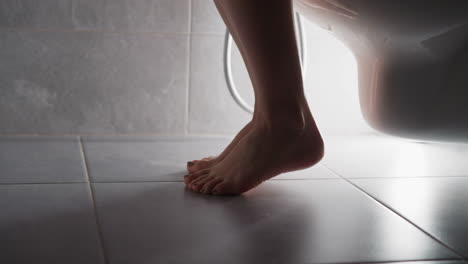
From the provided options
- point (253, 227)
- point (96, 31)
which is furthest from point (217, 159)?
point (96, 31)

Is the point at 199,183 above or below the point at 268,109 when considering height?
below

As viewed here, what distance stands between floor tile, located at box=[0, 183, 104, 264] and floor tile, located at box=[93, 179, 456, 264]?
3cm

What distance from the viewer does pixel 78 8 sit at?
5.06 ft

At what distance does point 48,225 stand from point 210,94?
0.90 m

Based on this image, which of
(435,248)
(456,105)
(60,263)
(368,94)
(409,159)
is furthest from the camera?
(409,159)

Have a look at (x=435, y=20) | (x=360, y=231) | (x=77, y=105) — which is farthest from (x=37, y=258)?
(x=77, y=105)

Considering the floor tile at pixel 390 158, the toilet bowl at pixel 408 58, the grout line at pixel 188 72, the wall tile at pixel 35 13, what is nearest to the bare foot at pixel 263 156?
the toilet bowl at pixel 408 58

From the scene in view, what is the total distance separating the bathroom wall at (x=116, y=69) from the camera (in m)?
1.54

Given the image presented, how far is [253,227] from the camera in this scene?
2.74 ft

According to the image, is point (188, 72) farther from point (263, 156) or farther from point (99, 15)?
point (263, 156)

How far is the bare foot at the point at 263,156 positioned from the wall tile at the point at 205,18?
68cm

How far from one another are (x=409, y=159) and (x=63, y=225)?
92cm

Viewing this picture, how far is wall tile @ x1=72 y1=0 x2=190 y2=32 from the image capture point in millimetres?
1551

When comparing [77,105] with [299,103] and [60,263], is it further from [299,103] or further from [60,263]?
[60,263]
